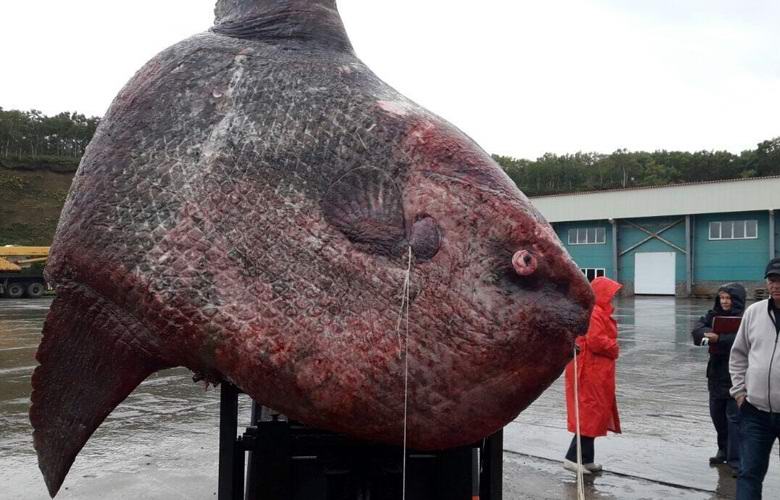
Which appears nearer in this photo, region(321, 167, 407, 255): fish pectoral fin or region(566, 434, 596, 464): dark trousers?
region(321, 167, 407, 255): fish pectoral fin

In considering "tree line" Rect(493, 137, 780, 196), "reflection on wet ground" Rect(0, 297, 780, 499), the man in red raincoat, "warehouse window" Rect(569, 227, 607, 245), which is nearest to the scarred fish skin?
"reflection on wet ground" Rect(0, 297, 780, 499)

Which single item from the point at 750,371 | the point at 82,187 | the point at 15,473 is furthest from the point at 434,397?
the point at 15,473

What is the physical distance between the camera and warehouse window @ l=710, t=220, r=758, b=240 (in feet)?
101

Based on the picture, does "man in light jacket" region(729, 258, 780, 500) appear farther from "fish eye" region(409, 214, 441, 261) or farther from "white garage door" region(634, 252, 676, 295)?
"white garage door" region(634, 252, 676, 295)

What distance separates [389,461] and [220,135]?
4.18 ft

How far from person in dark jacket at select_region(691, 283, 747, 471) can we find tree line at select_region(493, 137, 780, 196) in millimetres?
50449

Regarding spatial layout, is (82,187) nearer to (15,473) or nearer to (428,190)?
(428,190)

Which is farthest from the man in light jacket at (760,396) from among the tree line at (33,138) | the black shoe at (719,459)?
the tree line at (33,138)

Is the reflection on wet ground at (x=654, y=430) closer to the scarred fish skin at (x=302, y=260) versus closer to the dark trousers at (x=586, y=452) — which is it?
the dark trousers at (x=586, y=452)

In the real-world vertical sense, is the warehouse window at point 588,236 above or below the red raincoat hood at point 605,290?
above

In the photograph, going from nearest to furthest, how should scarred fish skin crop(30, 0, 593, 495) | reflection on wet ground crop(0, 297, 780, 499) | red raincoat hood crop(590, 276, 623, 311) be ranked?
scarred fish skin crop(30, 0, 593, 495) → reflection on wet ground crop(0, 297, 780, 499) → red raincoat hood crop(590, 276, 623, 311)

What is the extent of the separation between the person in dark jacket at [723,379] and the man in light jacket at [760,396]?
1.49m

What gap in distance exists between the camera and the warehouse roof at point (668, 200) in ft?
98.7

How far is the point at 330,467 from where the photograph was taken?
2.35 meters
